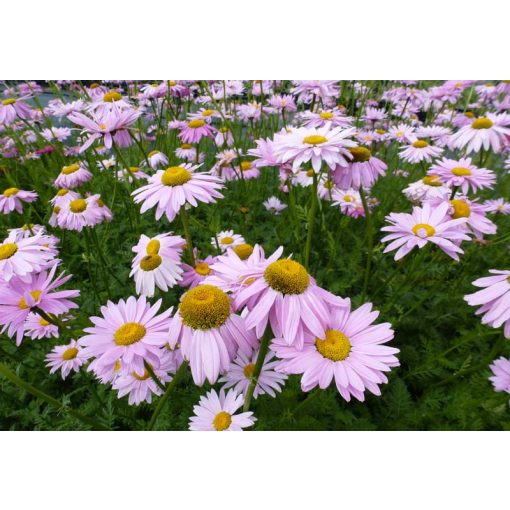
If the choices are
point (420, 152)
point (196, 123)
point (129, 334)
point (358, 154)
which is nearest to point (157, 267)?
point (129, 334)

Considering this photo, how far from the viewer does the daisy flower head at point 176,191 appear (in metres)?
1.06

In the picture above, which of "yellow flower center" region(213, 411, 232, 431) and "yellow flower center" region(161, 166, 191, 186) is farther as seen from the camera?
A: "yellow flower center" region(161, 166, 191, 186)

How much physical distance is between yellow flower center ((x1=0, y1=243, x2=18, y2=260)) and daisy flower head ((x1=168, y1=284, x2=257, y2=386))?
2.13 feet

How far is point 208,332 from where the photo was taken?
688mm

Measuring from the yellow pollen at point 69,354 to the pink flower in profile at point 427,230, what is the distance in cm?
A: 122

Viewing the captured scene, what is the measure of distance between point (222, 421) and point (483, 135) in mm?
1889

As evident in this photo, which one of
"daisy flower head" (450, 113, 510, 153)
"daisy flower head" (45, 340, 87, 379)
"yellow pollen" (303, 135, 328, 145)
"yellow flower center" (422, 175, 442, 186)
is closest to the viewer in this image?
"yellow pollen" (303, 135, 328, 145)

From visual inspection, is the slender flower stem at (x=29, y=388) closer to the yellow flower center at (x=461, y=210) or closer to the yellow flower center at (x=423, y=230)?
the yellow flower center at (x=423, y=230)

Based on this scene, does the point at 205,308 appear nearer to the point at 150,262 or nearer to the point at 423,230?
the point at 150,262

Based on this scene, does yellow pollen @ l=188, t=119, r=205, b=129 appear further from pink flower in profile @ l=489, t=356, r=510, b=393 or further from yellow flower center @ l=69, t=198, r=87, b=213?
pink flower in profile @ l=489, t=356, r=510, b=393

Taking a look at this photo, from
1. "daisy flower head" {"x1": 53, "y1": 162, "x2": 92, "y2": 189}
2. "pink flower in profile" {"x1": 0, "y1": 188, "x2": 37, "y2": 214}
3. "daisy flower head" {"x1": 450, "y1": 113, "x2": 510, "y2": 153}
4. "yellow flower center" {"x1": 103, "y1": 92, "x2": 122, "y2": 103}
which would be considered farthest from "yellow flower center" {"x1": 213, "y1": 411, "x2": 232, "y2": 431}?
"yellow flower center" {"x1": 103, "y1": 92, "x2": 122, "y2": 103}

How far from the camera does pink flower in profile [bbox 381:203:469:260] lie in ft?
3.51
